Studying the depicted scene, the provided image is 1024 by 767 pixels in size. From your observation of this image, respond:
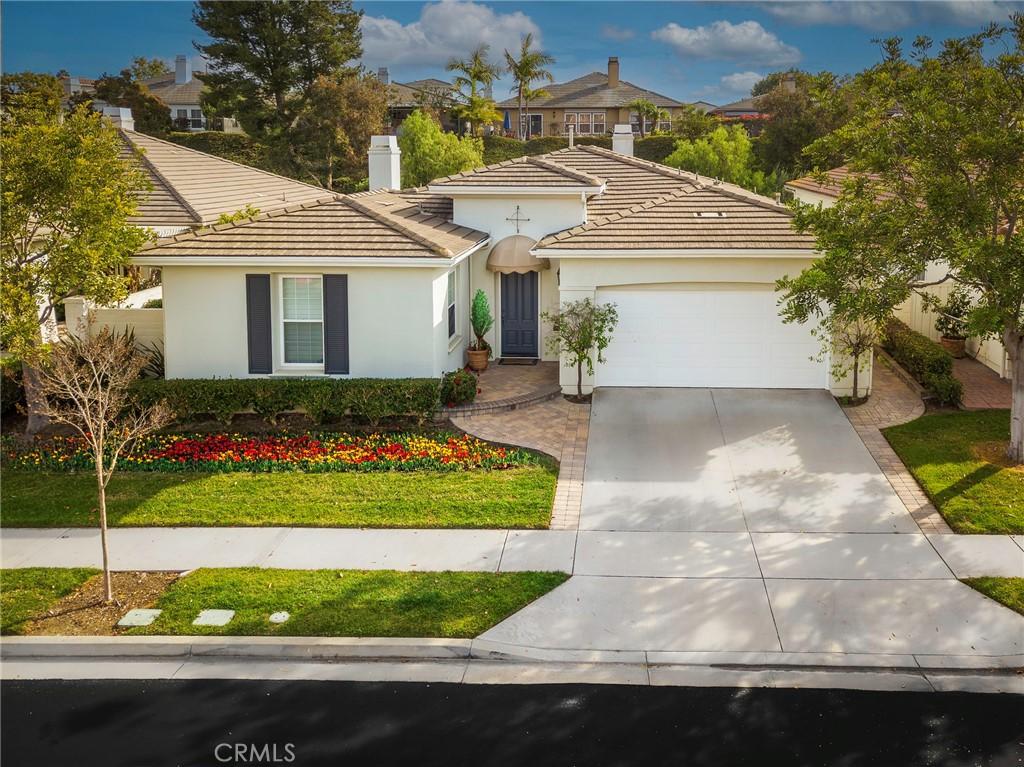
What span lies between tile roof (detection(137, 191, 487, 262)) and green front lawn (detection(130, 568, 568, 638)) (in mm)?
6962

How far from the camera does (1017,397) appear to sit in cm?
1427

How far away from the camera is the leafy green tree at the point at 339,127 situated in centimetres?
5131

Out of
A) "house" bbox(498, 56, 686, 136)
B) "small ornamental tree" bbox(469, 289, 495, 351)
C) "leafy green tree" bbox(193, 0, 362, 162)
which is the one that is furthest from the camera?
"house" bbox(498, 56, 686, 136)

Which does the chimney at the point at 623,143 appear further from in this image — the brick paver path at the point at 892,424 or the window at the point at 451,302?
the window at the point at 451,302

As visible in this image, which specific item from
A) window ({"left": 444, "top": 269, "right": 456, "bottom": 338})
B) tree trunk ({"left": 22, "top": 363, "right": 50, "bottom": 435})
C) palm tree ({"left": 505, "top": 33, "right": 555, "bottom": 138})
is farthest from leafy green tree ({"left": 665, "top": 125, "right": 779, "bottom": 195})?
tree trunk ({"left": 22, "top": 363, "right": 50, "bottom": 435})

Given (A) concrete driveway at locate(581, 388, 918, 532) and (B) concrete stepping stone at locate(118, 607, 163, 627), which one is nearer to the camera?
(B) concrete stepping stone at locate(118, 607, 163, 627)

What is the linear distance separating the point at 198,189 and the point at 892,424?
16228mm

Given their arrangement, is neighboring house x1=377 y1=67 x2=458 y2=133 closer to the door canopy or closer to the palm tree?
the palm tree

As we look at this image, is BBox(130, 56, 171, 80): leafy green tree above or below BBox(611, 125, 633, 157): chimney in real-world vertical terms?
above

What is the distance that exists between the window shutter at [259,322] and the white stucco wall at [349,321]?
12 centimetres

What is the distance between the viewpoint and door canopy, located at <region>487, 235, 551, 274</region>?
20.2 m

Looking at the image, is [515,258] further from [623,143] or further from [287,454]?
[623,143]

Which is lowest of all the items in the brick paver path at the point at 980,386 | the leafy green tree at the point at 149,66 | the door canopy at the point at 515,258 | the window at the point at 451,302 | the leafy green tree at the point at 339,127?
the brick paver path at the point at 980,386

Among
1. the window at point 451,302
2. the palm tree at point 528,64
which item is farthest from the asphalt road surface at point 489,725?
the palm tree at point 528,64
